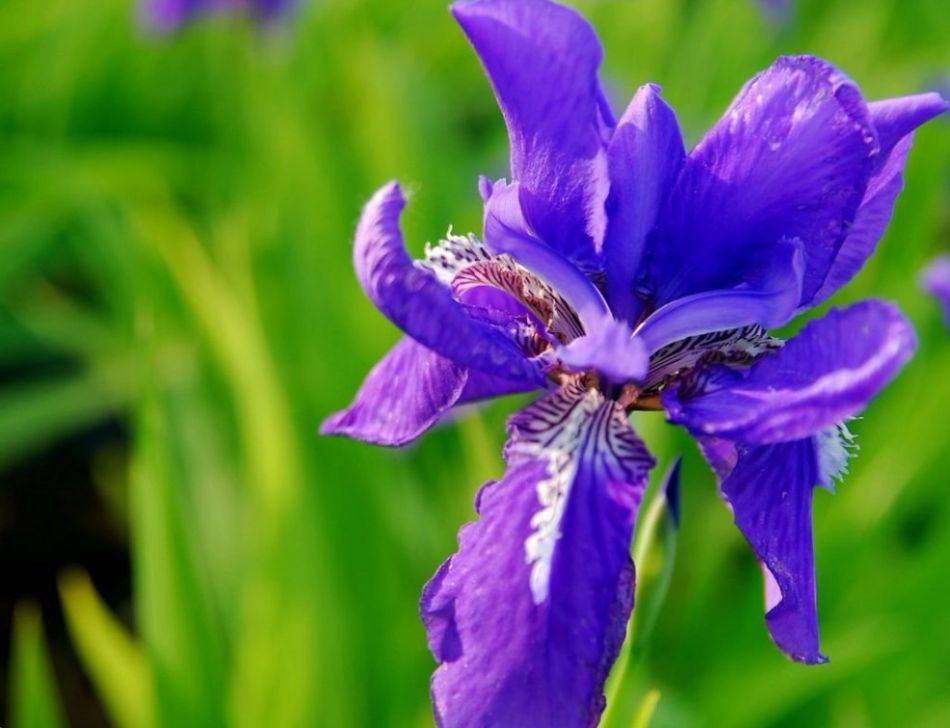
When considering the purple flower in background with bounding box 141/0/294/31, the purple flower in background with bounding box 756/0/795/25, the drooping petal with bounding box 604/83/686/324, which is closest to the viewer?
the drooping petal with bounding box 604/83/686/324

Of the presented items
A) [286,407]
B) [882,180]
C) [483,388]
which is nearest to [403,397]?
[483,388]

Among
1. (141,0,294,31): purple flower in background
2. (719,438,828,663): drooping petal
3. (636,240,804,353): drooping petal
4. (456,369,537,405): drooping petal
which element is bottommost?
(719,438,828,663): drooping petal

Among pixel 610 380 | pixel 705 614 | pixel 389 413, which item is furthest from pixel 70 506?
pixel 610 380

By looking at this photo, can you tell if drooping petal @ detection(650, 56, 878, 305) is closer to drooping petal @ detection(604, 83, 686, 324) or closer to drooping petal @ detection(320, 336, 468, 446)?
drooping petal @ detection(604, 83, 686, 324)

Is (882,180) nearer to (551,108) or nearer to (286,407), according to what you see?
(551,108)

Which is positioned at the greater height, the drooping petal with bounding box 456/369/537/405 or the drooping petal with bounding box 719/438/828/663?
the drooping petal with bounding box 456/369/537/405

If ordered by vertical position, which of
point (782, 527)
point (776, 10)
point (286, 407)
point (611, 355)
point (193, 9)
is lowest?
point (782, 527)

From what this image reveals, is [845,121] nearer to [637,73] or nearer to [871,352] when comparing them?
[871,352]

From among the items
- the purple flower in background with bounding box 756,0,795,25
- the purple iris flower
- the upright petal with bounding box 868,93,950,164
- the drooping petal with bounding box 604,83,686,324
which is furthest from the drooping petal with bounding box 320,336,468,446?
the purple flower in background with bounding box 756,0,795,25
